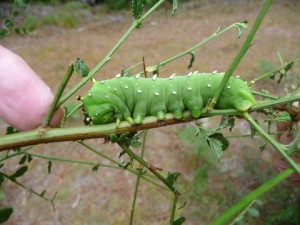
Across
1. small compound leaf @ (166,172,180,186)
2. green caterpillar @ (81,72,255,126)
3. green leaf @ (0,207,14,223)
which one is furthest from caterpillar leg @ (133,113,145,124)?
green leaf @ (0,207,14,223)

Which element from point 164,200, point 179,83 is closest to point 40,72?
point 164,200

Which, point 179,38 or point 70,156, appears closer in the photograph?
point 70,156

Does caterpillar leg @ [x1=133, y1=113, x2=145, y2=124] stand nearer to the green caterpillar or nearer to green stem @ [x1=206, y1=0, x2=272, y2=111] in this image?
the green caterpillar

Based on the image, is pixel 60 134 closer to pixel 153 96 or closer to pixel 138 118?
pixel 138 118

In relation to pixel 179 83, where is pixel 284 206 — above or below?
below

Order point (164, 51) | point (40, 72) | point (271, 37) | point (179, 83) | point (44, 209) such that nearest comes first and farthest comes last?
point (179, 83), point (44, 209), point (40, 72), point (164, 51), point (271, 37)

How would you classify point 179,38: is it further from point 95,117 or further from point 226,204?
point 95,117

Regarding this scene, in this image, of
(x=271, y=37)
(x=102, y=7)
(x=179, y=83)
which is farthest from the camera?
(x=102, y=7)

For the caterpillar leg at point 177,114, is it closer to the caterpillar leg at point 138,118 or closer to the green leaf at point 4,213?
the caterpillar leg at point 138,118
